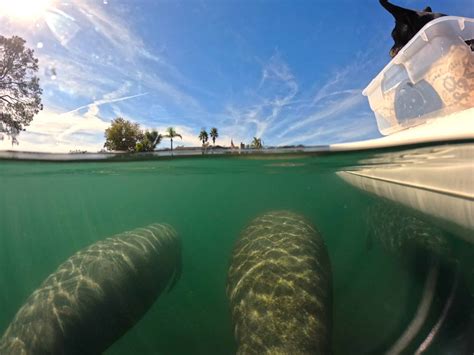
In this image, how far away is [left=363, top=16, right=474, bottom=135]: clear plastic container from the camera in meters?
4.41

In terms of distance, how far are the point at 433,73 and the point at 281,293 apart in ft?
15.5

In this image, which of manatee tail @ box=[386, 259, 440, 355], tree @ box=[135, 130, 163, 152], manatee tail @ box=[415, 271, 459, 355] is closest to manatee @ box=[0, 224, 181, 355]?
manatee tail @ box=[386, 259, 440, 355]

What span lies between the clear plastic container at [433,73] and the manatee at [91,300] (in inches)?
255

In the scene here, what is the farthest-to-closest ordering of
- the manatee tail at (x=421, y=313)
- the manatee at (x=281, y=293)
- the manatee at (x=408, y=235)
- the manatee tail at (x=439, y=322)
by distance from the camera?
the manatee at (x=408, y=235), the manatee tail at (x=421, y=313), the manatee tail at (x=439, y=322), the manatee at (x=281, y=293)

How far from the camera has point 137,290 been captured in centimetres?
520

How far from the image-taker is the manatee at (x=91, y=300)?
4.04m

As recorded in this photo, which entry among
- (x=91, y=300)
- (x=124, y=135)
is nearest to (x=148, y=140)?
(x=124, y=135)

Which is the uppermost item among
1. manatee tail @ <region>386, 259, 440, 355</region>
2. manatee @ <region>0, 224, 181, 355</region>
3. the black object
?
the black object

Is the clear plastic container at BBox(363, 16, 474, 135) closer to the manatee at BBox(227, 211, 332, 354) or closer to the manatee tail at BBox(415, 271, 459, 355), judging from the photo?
the manatee at BBox(227, 211, 332, 354)

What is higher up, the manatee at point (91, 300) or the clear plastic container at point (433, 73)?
the clear plastic container at point (433, 73)

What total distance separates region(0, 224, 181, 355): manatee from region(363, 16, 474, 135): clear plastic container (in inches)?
255

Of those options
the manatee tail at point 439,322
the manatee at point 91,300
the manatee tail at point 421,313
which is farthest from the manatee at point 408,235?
the manatee at point 91,300

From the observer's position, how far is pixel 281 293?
3908mm

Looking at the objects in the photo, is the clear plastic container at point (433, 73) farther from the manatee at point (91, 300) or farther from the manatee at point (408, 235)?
the manatee at point (91, 300)
